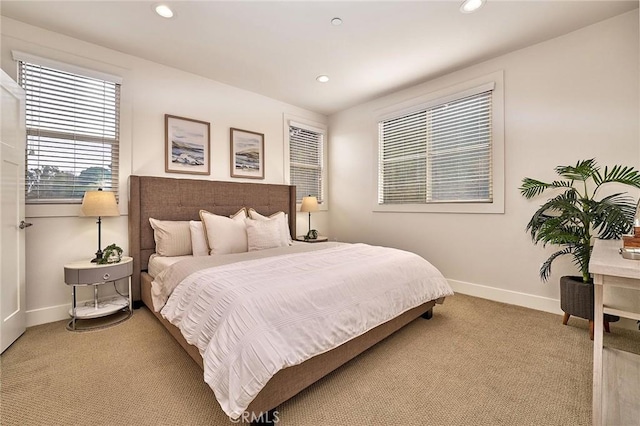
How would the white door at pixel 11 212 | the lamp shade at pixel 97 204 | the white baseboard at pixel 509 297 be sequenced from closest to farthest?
the white door at pixel 11 212
the lamp shade at pixel 97 204
the white baseboard at pixel 509 297

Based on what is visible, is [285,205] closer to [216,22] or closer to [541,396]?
[216,22]

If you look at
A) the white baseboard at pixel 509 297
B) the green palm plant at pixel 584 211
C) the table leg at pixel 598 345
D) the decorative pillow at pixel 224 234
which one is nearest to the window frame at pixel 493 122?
the green palm plant at pixel 584 211

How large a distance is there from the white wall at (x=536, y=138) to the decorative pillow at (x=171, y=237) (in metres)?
2.94

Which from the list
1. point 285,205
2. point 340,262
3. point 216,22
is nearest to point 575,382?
point 340,262

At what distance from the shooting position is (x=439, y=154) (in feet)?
12.2

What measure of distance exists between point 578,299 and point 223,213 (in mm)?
3879

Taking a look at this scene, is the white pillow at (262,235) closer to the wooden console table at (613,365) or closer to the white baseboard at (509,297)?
the white baseboard at (509,297)

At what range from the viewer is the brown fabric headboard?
9.93ft

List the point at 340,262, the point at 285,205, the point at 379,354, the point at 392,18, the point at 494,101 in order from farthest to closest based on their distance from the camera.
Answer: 1. the point at 285,205
2. the point at 494,101
3. the point at 392,18
4. the point at 340,262
5. the point at 379,354

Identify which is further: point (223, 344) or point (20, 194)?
point (20, 194)

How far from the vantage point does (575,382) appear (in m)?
1.72

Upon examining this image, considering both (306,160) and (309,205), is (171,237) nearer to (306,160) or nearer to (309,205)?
(309,205)

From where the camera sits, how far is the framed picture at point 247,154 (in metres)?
3.98

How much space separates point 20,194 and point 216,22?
7.68 feet
